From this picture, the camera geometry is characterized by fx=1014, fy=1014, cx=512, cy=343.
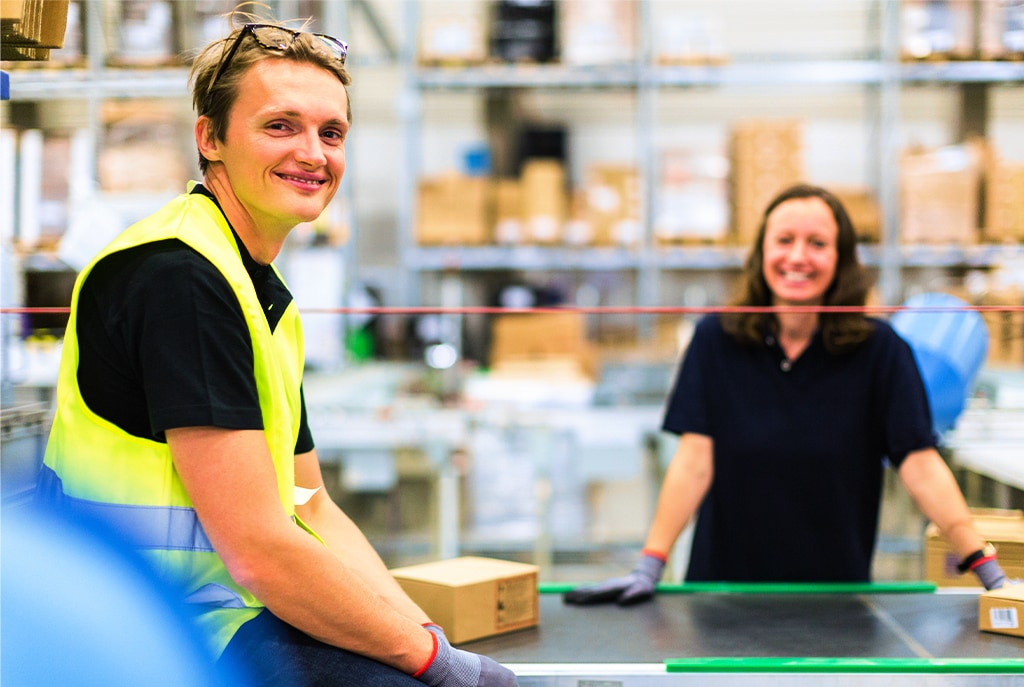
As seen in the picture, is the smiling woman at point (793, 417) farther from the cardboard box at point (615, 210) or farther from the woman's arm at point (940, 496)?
the cardboard box at point (615, 210)

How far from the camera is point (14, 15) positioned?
1.43m

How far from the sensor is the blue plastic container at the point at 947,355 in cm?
250

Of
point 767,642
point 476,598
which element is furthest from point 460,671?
point 767,642

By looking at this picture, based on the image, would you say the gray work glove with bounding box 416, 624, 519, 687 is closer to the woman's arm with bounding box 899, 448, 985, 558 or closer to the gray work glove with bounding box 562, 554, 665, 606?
the gray work glove with bounding box 562, 554, 665, 606

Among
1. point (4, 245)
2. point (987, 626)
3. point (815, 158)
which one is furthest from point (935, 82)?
point (4, 245)

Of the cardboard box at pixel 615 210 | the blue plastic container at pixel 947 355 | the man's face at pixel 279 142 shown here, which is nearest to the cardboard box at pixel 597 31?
the cardboard box at pixel 615 210

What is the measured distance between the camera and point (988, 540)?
6.49 feet

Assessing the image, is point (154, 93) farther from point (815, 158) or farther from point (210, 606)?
point (815, 158)

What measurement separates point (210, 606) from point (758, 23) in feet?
23.3

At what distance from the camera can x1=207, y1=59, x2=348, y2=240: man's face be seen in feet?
4.43

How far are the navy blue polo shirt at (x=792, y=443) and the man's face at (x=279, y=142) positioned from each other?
118cm

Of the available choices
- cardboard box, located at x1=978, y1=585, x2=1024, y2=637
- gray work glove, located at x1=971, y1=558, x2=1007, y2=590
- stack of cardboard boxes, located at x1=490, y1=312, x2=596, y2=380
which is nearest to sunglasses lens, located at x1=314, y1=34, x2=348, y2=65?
cardboard box, located at x1=978, y1=585, x2=1024, y2=637

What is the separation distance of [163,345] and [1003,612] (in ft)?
4.63

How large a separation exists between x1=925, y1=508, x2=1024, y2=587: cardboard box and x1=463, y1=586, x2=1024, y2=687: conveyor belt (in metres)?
0.09
